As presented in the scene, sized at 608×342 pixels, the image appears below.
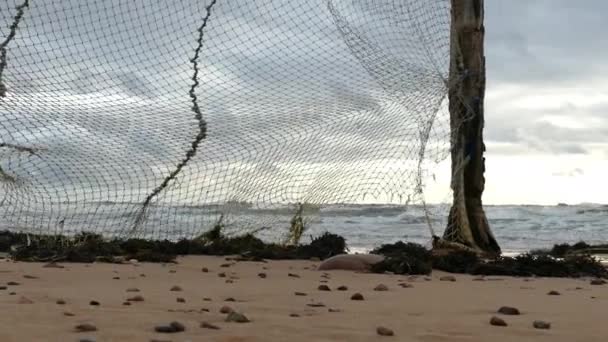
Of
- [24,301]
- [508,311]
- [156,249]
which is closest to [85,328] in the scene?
[24,301]

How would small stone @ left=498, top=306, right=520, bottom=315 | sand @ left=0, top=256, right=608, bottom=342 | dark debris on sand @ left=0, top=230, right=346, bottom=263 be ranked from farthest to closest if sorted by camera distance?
dark debris on sand @ left=0, top=230, right=346, bottom=263 → small stone @ left=498, top=306, right=520, bottom=315 → sand @ left=0, top=256, right=608, bottom=342

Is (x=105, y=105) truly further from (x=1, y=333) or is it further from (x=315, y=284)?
(x=1, y=333)

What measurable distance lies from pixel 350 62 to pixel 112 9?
2572 mm

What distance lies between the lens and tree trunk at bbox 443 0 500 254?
9.84 meters

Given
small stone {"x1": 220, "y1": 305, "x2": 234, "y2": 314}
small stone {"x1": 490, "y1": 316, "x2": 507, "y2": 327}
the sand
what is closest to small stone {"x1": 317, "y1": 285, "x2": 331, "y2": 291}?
the sand

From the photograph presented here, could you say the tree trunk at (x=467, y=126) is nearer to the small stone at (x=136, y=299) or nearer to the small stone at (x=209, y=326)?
the small stone at (x=136, y=299)

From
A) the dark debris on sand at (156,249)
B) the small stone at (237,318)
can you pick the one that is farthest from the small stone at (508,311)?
the dark debris on sand at (156,249)

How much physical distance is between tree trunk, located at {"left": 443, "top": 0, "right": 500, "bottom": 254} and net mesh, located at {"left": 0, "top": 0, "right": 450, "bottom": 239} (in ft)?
1.16

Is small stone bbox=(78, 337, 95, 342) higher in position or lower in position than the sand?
lower

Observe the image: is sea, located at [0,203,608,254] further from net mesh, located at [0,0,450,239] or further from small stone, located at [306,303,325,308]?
small stone, located at [306,303,325,308]

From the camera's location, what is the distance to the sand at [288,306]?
337 cm

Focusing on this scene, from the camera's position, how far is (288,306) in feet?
14.5

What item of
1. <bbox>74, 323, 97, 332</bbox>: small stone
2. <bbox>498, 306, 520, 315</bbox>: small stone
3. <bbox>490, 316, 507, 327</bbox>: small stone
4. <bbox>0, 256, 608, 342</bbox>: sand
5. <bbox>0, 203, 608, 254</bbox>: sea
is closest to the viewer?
<bbox>74, 323, 97, 332</bbox>: small stone

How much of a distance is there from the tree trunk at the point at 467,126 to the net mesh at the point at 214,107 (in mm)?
354
